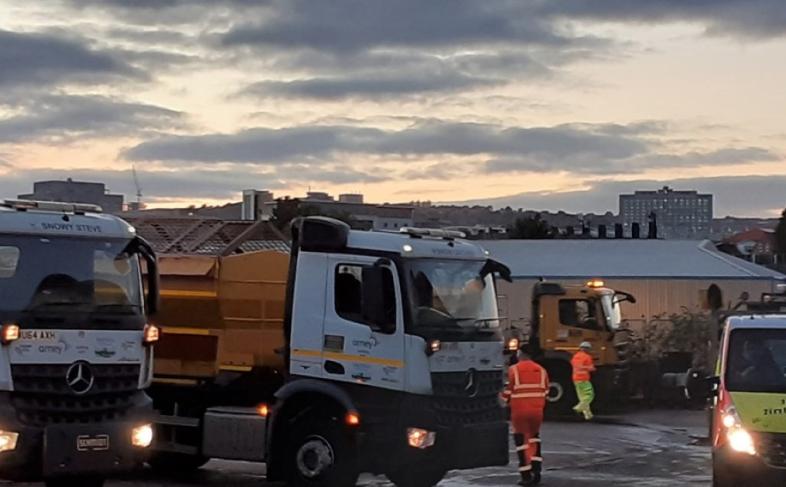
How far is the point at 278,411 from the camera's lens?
13.8 metres

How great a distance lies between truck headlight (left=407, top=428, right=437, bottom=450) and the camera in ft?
43.2

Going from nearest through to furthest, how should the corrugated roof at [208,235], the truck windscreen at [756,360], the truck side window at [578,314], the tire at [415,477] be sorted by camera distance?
the truck windscreen at [756,360] → the tire at [415,477] → the corrugated roof at [208,235] → the truck side window at [578,314]

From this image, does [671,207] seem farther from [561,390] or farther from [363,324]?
[363,324]

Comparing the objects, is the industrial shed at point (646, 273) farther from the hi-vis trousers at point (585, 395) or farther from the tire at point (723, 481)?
the tire at point (723, 481)

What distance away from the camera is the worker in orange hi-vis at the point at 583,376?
2478 cm

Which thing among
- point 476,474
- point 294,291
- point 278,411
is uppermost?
point 294,291

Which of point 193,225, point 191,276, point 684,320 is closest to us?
point 191,276

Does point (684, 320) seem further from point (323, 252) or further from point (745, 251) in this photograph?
point (745, 251)

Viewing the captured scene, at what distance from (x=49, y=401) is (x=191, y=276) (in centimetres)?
336

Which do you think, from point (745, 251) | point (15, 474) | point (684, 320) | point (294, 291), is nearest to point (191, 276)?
point (294, 291)

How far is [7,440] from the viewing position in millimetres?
11219

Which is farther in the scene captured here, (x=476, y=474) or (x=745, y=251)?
(x=745, y=251)

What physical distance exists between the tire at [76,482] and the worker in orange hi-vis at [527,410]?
5136 mm

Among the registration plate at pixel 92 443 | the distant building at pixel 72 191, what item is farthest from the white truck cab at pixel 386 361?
the distant building at pixel 72 191
